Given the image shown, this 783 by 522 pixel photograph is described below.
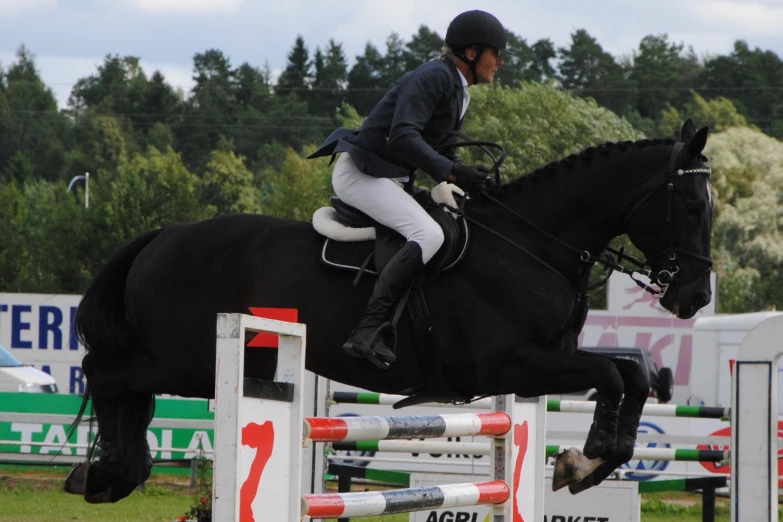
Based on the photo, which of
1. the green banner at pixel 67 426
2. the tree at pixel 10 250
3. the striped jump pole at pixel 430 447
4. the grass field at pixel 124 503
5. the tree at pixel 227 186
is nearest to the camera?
the striped jump pole at pixel 430 447

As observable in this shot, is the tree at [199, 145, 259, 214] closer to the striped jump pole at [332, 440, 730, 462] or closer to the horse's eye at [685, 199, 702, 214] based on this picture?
the striped jump pole at [332, 440, 730, 462]

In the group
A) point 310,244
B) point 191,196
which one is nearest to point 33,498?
point 310,244

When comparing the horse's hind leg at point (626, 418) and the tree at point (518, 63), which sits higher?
A: the tree at point (518, 63)

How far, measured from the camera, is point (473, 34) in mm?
4926

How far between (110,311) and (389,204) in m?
1.55

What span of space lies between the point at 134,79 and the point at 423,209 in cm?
9212

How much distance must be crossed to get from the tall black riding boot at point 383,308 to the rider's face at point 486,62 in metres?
0.83

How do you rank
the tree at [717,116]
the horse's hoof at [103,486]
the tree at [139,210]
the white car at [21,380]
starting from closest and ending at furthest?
the horse's hoof at [103,486] → the white car at [21,380] → the tree at [139,210] → the tree at [717,116]

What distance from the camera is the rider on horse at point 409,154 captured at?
4734mm

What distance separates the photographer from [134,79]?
9356 cm

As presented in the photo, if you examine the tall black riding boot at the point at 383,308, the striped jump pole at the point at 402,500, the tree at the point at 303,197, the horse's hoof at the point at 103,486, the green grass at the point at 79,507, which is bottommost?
the green grass at the point at 79,507

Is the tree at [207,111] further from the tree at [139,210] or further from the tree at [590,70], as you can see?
the tree at [139,210]

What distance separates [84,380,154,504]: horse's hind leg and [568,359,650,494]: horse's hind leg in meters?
2.00

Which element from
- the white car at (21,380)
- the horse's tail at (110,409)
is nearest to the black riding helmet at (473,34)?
the horse's tail at (110,409)
